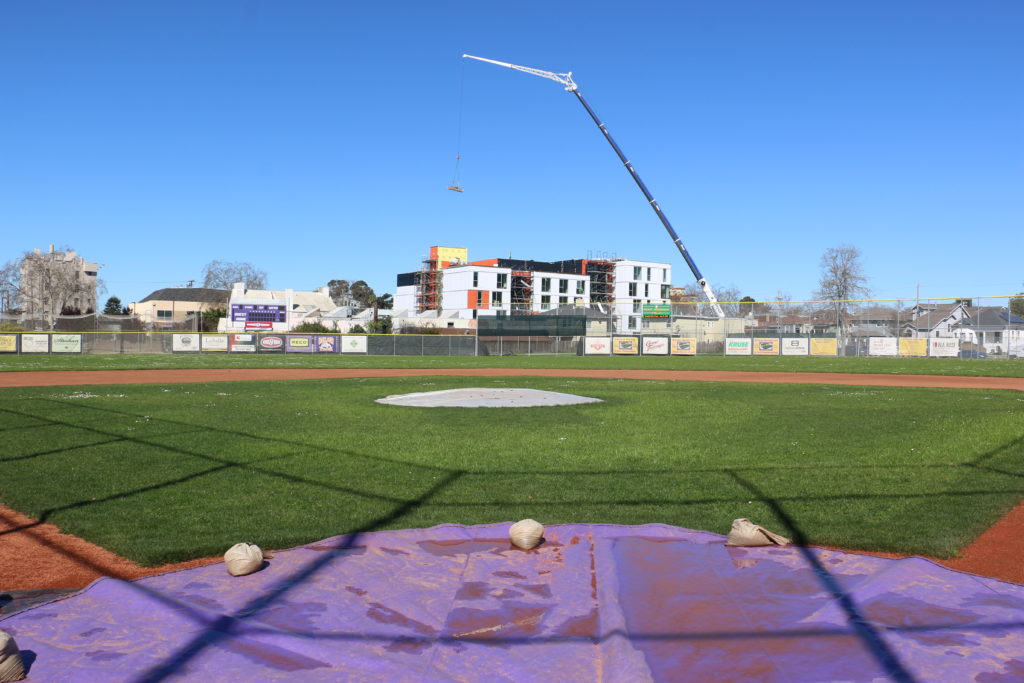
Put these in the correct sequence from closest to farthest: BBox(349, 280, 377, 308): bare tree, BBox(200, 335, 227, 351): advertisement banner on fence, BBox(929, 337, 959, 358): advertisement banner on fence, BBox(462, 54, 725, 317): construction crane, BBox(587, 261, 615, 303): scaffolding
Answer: BBox(929, 337, 959, 358): advertisement banner on fence, BBox(200, 335, 227, 351): advertisement banner on fence, BBox(462, 54, 725, 317): construction crane, BBox(587, 261, 615, 303): scaffolding, BBox(349, 280, 377, 308): bare tree

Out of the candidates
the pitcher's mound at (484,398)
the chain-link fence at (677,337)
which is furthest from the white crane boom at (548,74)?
the pitcher's mound at (484,398)

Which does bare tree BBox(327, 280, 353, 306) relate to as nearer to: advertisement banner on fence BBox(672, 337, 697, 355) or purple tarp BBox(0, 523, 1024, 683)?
advertisement banner on fence BBox(672, 337, 697, 355)

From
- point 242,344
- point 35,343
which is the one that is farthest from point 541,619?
point 242,344

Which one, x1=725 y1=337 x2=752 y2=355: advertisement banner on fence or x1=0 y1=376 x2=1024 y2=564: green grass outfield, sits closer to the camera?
x1=0 y1=376 x2=1024 y2=564: green grass outfield

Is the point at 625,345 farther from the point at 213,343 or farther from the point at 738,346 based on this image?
the point at 213,343

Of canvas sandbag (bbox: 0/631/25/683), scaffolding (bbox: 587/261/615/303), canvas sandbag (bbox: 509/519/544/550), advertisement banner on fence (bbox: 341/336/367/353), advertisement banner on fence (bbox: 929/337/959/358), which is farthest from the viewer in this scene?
scaffolding (bbox: 587/261/615/303)

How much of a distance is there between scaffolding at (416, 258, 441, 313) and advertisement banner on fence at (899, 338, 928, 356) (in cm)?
7114

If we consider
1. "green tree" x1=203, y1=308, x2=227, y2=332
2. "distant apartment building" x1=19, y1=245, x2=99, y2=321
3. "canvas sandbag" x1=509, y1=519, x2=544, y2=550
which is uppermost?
"distant apartment building" x1=19, y1=245, x2=99, y2=321

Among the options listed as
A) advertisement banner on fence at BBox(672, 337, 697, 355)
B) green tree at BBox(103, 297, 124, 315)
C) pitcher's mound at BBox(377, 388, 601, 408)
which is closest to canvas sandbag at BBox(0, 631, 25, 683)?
pitcher's mound at BBox(377, 388, 601, 408)

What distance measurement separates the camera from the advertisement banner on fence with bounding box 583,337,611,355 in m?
51.0

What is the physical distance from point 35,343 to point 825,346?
48.9 m

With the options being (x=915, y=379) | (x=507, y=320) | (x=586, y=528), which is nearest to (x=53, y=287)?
(x=507, y=320)

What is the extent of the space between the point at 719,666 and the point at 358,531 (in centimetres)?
364

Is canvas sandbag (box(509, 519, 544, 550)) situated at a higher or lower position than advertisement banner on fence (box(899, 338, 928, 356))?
lower
